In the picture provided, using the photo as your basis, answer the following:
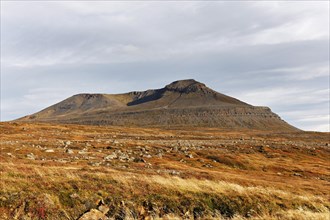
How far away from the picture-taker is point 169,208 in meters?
19.6

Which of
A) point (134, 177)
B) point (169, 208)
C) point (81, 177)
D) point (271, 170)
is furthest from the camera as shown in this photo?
point (271, 170)

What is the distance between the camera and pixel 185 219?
18.2 m

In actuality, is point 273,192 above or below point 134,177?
below

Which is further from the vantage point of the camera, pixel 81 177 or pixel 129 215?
pixel 81 177

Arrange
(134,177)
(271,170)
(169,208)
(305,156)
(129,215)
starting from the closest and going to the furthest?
(129,215) < (169,208) < (134,177) < (271,170) < (305,156)

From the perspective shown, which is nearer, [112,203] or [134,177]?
[112,203]

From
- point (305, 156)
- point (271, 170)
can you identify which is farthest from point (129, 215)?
point (305, 156)

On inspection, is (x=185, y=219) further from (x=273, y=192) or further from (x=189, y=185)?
(x=273, y=192)

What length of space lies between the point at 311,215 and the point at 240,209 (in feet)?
13.8

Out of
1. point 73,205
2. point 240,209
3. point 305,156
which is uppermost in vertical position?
point 73,205

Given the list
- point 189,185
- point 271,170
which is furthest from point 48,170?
point 271,170

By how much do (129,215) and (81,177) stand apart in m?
5.52

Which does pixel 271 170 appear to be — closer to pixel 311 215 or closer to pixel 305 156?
pixel 305 156

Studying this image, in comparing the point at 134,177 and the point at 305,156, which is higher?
the point at 134,177
